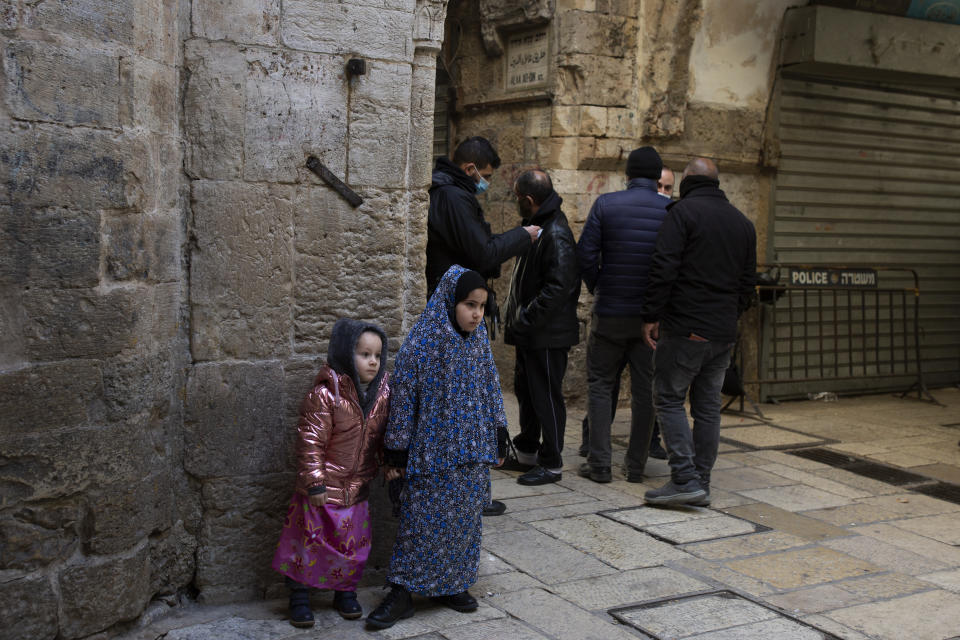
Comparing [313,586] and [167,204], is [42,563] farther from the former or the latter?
[167,204]

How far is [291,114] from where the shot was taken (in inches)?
148

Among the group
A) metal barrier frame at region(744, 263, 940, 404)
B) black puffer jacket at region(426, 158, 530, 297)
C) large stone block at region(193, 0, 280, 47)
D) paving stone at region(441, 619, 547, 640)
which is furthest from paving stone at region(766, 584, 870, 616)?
metal barrier frame at region(744, 263, 940, 404)

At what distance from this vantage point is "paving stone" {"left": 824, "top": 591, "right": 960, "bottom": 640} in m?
3.73

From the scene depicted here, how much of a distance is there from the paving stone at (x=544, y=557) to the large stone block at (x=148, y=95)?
2403 millimetres

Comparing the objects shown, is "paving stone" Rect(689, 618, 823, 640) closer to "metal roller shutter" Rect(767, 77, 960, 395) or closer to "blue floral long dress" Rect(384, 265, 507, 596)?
"blue floral long dress" Rect(384, 265, 507, 596)

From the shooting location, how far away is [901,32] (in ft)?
28.9

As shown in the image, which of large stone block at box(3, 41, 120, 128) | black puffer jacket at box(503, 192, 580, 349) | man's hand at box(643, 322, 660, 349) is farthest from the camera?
black puffer jacket at box(503, 192, 580, 349)

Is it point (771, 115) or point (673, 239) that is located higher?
point (771, 115)

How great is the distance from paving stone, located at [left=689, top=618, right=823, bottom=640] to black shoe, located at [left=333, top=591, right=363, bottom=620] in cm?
127

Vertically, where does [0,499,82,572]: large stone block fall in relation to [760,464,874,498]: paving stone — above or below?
above

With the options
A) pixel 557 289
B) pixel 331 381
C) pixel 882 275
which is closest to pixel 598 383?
pixel 557 289

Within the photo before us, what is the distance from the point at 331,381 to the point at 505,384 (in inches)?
197

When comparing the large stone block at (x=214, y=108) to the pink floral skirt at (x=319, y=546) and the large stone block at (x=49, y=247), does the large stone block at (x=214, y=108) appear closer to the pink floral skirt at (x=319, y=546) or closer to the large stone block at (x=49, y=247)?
the large stone block at (x=49, y=247)

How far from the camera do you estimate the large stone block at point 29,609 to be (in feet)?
10.4
